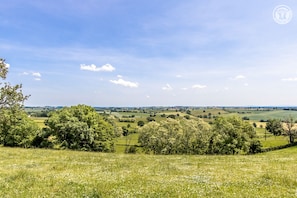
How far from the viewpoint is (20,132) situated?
6262cm

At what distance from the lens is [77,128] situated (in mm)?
56219

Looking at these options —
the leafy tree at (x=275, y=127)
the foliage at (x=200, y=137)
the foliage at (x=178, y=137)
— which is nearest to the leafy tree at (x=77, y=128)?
the foliage at (x=178, y=137)

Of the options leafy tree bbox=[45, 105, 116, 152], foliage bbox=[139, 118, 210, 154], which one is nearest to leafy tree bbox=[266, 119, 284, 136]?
foliage bbox=[139, 118, 210, 154]

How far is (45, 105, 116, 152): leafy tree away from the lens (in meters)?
56.6

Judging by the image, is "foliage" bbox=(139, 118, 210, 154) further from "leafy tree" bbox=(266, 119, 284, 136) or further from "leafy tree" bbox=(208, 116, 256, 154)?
"leafy tree" bbox=(266, 119, 284, 136)

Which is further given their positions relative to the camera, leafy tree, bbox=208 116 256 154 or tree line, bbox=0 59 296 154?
leafy tree, bbox=208 116 256 154

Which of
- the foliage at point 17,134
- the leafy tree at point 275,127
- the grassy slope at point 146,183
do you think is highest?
the grassy slope at point 146,183

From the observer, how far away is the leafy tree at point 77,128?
56.6 meters

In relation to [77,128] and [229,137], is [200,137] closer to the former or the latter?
[229,137]

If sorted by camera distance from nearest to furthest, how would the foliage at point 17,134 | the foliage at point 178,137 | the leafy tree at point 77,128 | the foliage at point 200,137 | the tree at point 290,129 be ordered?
the leafy tree at point 77,128, the foliage at point 17,134, the foliage at point 200,137, the foliage at point 178,137, the tree at point 290,129

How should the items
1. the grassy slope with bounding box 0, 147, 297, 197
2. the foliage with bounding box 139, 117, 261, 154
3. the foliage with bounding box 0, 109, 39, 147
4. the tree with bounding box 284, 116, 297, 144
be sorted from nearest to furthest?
the grassy slope with bounding box 0, 147, 297, 197
the foliage with bounding box 0, 109, 39, 147
the foliage with bounding box 139, 117, 261, 154
the tree with bounding box 284, 116, 297, 144

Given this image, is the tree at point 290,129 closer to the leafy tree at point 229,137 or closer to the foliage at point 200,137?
the foliage at point 200,137

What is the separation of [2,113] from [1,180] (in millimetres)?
16966

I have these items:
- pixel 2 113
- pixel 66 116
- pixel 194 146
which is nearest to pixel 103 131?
pixel 66 116
